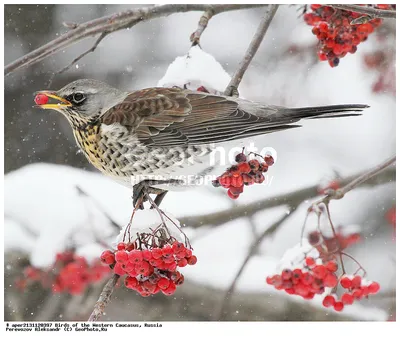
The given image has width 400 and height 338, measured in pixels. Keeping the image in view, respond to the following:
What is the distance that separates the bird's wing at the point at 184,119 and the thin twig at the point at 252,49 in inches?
4.9

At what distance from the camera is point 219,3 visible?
2.19 metres

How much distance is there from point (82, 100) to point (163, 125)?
0.34 m

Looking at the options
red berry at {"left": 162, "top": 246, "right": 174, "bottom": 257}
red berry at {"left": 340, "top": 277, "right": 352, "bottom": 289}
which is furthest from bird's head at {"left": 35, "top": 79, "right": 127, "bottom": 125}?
red berry at {"left": 340, "top": 277, "right": 352, "bottom": 289}

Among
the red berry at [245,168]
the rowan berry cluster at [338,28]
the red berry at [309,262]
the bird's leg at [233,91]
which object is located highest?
the rowan berry cluster at [338,28]

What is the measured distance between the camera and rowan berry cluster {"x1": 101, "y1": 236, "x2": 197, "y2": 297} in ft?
5.34

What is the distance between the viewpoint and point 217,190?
2332 mm

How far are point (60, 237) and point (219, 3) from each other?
1243mm

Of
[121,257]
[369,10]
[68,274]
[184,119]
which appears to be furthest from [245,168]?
[68,274]

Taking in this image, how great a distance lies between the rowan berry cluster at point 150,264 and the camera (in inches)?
64.1

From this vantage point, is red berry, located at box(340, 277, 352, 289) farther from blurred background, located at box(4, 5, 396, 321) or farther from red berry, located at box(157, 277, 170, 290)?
red berry, located at box(157, 277, 170, 290)

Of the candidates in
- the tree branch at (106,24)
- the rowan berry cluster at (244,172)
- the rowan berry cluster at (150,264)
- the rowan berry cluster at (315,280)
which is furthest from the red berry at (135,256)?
the tree branch at (106,24)

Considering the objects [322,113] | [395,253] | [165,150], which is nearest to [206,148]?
[165,150]

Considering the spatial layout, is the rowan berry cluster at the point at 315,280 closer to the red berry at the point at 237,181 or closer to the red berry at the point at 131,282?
the red berry at the point at 237,181

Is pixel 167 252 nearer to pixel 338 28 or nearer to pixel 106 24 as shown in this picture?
pixel 106 24
